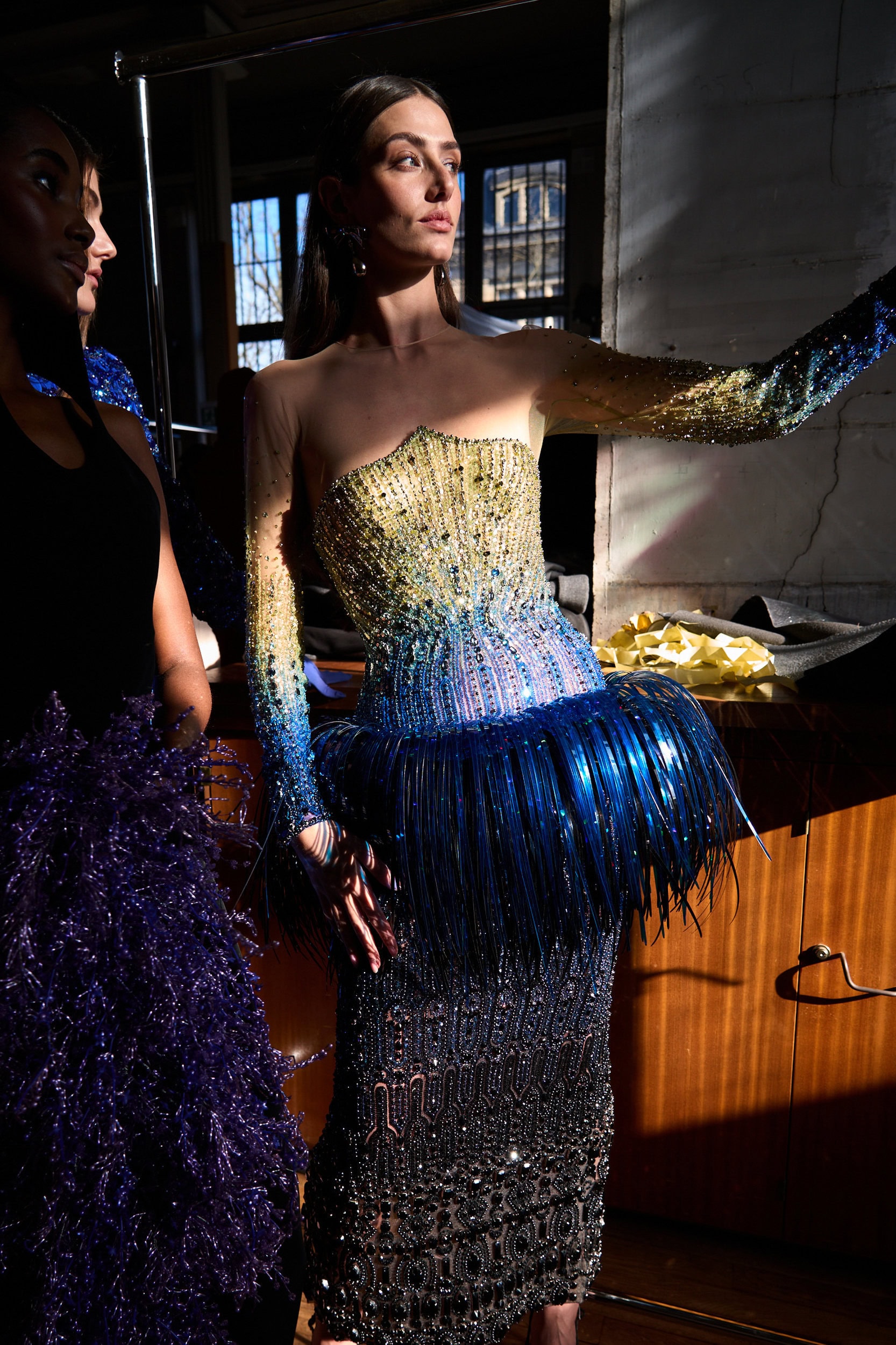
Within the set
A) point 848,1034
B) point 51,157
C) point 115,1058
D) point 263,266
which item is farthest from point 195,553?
point 263,266

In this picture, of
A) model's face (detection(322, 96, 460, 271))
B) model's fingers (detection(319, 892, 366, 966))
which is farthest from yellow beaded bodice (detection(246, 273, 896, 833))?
model's face (detection(322, 96, 460, 271))

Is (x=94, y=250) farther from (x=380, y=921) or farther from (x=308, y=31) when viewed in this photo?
(x=380, y=921)

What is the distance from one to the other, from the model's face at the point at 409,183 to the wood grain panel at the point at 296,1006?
105 cm

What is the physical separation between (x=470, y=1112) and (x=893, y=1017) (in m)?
0.88

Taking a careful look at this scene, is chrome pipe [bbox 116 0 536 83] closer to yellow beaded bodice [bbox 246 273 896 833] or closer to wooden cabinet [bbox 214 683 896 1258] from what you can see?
yellow beaded bodice [bbox 246 273 896 833]

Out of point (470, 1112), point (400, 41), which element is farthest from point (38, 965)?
point (400, 41)

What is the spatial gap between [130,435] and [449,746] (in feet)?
1.55

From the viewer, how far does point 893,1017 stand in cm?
156

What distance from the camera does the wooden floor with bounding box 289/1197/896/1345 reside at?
151 centimetres

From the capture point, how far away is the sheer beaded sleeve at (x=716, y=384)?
1032 mm

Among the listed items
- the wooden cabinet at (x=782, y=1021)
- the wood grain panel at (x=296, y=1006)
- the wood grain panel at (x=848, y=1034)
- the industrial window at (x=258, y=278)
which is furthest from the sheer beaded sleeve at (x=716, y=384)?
the industrial window at (x=258, y=278)

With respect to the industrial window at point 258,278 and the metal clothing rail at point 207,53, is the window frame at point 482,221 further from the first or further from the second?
the metal clothing rail at point 207,53

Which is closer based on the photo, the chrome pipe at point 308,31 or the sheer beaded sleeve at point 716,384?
the sheer beaded sleeve at point 716,384

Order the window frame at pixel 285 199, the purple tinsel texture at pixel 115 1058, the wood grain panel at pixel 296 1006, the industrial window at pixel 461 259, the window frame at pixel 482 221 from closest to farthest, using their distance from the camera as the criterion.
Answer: the purple tinsel texture at pixel 115 1058 < the wood grain panel at pixel 296 1006 < the window frame at pixel 482 221 < the industrial window at pixel 461 259 < the window frame at pixel 285 199
